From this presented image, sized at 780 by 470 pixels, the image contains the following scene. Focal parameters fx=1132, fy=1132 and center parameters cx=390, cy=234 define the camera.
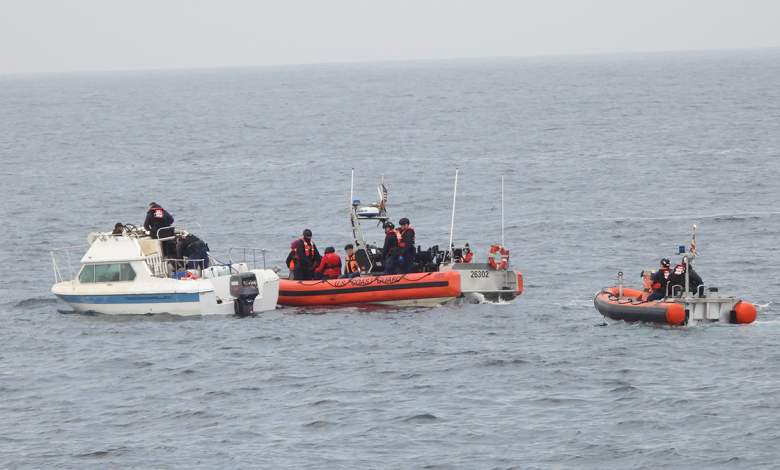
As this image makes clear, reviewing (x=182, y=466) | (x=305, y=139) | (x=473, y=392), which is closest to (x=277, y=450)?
(x=182, y=466)

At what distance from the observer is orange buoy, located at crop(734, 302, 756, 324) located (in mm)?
22047

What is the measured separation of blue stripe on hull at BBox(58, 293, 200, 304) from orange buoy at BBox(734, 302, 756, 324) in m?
11.0

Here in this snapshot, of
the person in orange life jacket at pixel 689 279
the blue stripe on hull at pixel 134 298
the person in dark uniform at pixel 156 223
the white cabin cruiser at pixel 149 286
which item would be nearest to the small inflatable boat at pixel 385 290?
the white cabin cruiser at pixel 149 286

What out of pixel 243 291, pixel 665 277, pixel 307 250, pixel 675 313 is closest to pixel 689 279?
pixel 665 277

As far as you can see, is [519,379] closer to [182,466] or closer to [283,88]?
[182,466]

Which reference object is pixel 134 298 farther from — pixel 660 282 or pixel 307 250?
pixel 660 282

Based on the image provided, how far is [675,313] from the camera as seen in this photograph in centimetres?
2192

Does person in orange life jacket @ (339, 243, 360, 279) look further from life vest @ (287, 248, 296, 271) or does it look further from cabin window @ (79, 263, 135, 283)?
cabin window @ (79, 263, 135, 283)

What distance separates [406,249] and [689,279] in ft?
19.5

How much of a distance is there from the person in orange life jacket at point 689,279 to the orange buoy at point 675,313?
0.64 metres

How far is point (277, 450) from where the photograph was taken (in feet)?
54.6

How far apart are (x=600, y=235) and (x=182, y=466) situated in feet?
72.2

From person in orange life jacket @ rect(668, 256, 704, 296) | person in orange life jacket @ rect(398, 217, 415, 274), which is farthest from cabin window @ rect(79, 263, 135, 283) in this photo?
person in orange life jacket @ rect(668, 256, 704, 296)

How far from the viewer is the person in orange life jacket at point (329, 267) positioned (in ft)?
82.7
